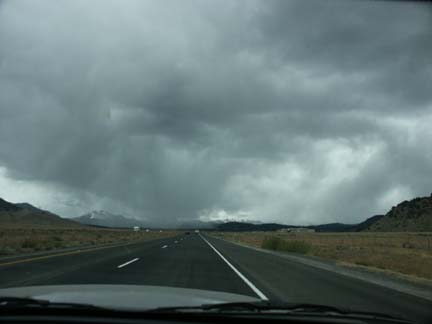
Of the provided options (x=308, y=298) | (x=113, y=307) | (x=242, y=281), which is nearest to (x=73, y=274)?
(x=242, y=281)

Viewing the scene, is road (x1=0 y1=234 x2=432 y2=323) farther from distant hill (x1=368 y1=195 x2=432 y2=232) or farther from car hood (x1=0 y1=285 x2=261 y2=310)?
distant hill (x1=368 y1=195 x2=432 y2=232)

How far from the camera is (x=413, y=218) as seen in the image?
18150 cm

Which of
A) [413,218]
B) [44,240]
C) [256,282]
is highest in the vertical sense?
[413,218]

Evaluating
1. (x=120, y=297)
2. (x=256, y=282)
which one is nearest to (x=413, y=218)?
(x=256, y=282)

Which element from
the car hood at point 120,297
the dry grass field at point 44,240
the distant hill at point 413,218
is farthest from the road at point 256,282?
the distant hill at point 413,218

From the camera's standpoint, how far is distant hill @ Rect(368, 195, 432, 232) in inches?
6742

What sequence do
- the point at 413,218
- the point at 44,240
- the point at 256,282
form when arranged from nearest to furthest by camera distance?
the point at 256,282 → the point at 44,240 → the point at 413,218

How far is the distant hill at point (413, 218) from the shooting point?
17125 centimetres

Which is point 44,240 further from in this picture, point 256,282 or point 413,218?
point 413,218

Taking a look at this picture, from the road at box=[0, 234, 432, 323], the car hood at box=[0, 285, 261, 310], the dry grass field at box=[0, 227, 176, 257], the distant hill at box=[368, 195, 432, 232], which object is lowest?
the road at box=[0, 234, 432, 323]

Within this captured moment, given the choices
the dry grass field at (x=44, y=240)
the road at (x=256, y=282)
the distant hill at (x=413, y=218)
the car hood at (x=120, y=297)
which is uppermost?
the distant hill at (x=413, y=218)

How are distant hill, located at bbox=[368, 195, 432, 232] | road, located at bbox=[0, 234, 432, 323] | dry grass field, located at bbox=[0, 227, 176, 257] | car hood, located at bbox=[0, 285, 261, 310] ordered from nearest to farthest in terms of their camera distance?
car hood, located at bbox=[0, 285, 261, 310] → road, located at bbox=[0, 234, 432, 323] → dry grass field, located at bbox=[0, 227, 176, 257] → distant hill, located at bbox=[368, 195, 432, 232]

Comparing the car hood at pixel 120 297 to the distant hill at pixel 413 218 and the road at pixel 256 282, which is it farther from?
the distant hill at pixel 413 218

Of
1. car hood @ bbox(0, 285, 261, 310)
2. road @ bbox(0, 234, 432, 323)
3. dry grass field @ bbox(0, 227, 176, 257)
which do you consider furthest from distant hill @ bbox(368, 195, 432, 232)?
car hood @ bbox(0, 285, 261, 310)
